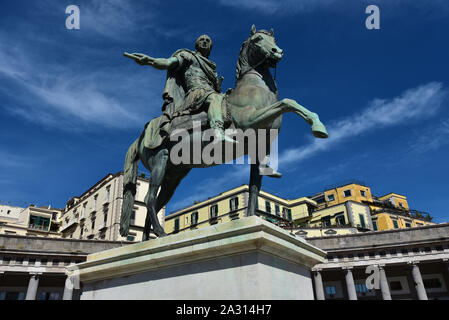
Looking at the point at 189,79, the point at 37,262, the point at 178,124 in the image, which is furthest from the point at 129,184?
the point at 37,262

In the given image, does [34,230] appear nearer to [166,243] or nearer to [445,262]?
[445,262]

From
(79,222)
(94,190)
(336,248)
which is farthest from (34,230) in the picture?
(336,248)

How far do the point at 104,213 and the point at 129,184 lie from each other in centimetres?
4451

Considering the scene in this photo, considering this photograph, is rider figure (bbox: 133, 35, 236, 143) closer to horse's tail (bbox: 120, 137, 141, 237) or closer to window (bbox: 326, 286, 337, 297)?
horse's tail (bbox: 120, 137, 141, 237)

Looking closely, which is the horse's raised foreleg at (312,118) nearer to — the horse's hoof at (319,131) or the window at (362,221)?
the horse's hoof at (319,131)

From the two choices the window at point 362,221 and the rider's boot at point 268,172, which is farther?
the window at point 362,221

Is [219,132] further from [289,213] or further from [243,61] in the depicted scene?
[289,213]

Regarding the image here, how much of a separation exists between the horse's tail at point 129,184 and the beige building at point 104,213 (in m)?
37.4

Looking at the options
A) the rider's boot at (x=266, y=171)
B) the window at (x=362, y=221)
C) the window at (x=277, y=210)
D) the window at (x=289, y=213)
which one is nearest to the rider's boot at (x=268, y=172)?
the rider's boot at (x=266, y=171)

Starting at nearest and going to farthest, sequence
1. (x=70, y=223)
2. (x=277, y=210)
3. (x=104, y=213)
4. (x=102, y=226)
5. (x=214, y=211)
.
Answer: (x=102, y=226) → (x=104, y=213) → (x=70, y=223) → (x=214, y=211) → (x=277, y=210)

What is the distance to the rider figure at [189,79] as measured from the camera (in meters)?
7.25

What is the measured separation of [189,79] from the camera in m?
7.89

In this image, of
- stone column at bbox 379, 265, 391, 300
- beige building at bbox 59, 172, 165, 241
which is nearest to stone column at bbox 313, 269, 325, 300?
stone column at bbox 379, 265, 391, 300

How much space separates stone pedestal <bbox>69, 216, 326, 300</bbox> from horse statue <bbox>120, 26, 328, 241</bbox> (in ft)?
3.18
